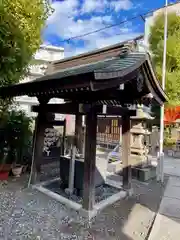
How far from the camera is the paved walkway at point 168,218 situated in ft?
11.7

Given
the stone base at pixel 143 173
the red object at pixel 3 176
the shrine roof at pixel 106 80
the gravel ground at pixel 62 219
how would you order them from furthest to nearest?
the stone base at pixel 143 173, the red object at pixel 3 176, the gravel ground at pixel 62 219, the shrine roof at pixel 106 80

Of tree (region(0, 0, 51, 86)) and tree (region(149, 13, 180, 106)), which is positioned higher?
tree (region(149, 13, 180, 106))

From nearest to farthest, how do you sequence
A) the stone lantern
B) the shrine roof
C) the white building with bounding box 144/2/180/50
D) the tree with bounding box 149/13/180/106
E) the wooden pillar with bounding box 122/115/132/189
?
1. the shrine roof
2. the wooden pillar with bounding box 122/115/132/189
3. the stone lantern
4. the tree with bounding box 149/13/180/106
5. the white building with bounding box 144/2/180/50

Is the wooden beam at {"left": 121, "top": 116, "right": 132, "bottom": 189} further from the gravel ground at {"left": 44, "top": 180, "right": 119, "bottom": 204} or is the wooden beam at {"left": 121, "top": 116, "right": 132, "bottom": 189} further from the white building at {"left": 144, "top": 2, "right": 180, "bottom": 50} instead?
the white building at {"left": 144, "top": 2, "right": 180, "bottom": 50}

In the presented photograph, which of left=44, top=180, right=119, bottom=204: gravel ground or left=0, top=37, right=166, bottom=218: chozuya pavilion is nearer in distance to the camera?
left=0, top=37, right=166, bottom=218: chozuya pavilion

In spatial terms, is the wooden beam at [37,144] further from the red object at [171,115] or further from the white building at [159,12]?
the white building at [159,12]

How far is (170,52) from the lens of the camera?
1490 cm

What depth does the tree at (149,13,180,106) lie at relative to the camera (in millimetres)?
14398

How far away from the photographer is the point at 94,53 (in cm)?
538

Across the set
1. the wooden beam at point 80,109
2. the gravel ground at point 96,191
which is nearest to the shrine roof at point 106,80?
the wooden beam at point 80,109

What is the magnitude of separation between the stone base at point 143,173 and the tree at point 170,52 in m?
7.81

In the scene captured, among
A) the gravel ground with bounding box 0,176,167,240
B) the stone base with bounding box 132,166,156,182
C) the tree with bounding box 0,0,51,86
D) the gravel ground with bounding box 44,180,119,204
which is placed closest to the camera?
the gravel ground with bounding box 0,176,167,240

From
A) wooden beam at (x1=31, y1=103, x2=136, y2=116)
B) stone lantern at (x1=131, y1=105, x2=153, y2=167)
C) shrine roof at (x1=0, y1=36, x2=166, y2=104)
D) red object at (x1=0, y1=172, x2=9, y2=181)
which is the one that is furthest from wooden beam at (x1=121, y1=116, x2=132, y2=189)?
red object at (x1=0, y1=172, x2=9, y2=181)

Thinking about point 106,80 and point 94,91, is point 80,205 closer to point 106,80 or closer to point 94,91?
→ point 94,91
